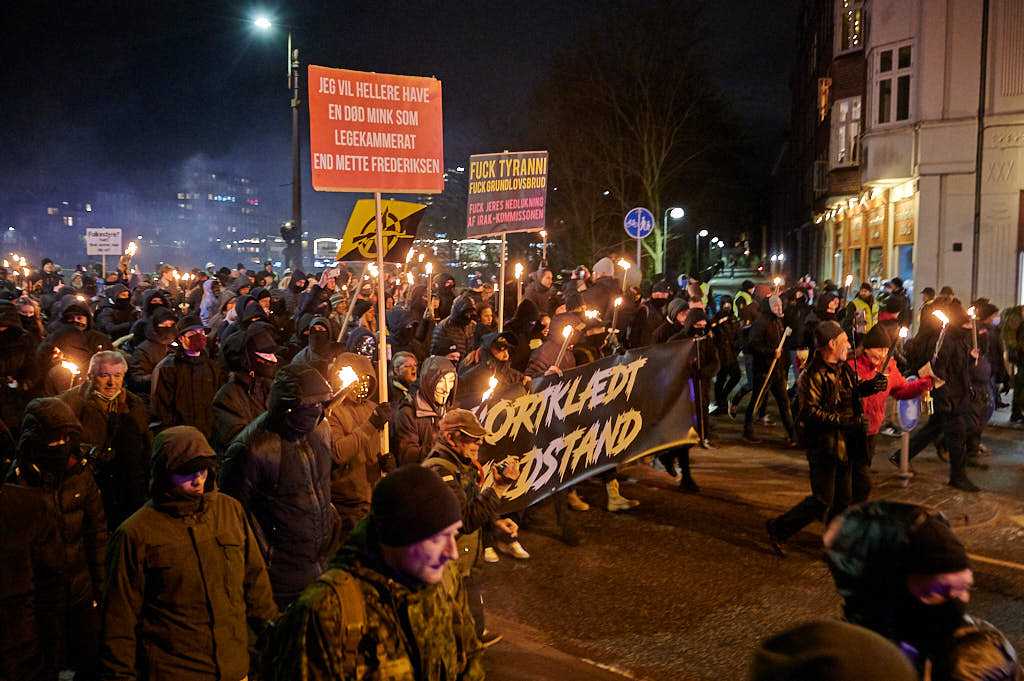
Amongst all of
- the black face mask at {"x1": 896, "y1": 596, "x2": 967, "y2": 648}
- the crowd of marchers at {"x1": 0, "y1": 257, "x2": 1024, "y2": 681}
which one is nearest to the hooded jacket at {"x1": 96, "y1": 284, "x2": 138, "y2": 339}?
the crowd of marchers at {"x1": 0, "y1": 257, "x2": 1024, "y2": 681}

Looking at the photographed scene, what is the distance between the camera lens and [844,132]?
99.1 ft

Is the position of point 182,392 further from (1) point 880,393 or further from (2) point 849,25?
(2) point 849,25

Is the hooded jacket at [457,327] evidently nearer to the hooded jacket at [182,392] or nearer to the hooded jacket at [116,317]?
the hooded jacket at [182,392]

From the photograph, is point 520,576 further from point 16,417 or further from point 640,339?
point 640,339

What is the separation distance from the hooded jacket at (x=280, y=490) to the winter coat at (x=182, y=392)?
115 inches

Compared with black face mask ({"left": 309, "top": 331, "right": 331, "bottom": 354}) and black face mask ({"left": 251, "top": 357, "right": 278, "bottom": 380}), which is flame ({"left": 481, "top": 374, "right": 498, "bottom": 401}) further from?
black face mask ({"left": 309, "top": 331, "right": 331, "bottom": 354})

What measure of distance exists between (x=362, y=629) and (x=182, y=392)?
5.39m

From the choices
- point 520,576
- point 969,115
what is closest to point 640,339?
point 520,576

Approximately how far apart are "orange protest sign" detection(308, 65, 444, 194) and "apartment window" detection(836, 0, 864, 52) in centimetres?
2590

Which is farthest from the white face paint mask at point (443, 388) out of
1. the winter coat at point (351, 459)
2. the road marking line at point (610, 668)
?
the road marking line at point (610, 668)

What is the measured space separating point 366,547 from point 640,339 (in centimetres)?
1122

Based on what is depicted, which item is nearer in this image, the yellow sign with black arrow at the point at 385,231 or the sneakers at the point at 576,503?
the yellow sign with black arrow at the point at 385,231

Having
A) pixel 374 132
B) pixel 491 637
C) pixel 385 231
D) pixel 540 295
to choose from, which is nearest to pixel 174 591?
pixel 491 637

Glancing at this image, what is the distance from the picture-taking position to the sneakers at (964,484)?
901 cm
